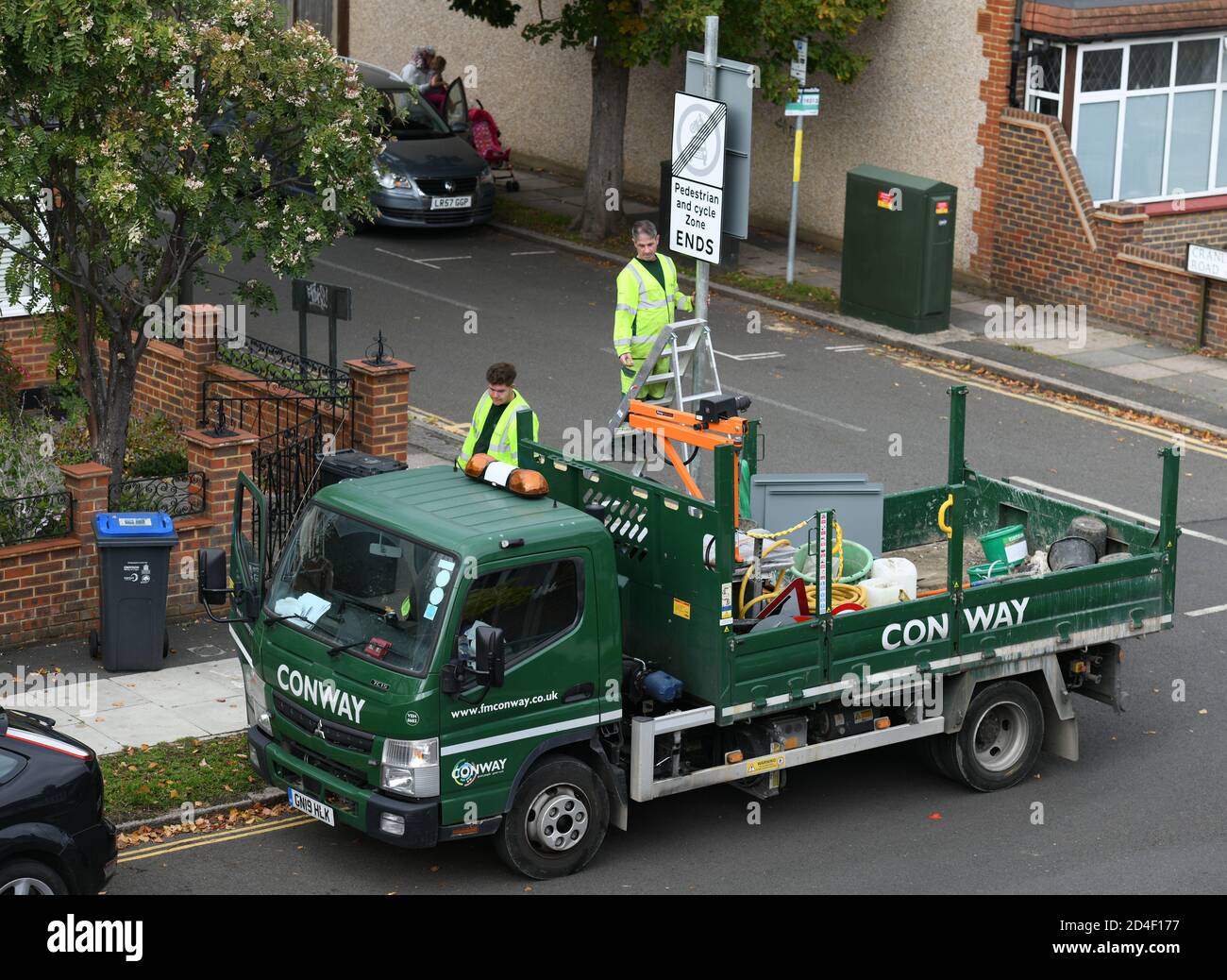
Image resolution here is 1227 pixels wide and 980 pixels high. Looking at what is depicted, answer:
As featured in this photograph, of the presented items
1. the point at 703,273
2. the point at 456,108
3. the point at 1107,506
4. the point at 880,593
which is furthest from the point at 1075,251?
the point at 880,593

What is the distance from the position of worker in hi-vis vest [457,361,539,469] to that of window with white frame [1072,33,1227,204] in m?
13.5

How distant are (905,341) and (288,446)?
9.12 m

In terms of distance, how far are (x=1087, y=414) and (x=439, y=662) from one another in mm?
11677

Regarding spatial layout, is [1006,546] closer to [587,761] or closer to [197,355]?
[587,761]

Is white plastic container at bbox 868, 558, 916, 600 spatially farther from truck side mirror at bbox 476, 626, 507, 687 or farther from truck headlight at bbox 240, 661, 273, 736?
truck headlight at bbox 240, 661, 273, 736

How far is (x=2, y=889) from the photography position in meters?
8.45

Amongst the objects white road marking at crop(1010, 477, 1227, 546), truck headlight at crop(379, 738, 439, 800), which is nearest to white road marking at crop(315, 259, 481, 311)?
white road marking at crop(1010, 477, 1227, 546)

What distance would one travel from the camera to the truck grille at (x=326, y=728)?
30.3 ft

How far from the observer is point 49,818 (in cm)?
862

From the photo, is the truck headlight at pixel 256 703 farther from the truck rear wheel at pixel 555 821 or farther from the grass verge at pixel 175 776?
the truck rear wheel at pixel 555 821

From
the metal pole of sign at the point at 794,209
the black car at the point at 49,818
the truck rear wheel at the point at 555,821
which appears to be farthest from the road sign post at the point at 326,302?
the metal pole of sign at the point at 794,209

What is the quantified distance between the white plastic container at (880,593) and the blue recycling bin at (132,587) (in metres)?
4.68

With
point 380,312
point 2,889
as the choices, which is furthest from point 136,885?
point 380,312

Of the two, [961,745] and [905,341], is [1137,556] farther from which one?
[905,341]
